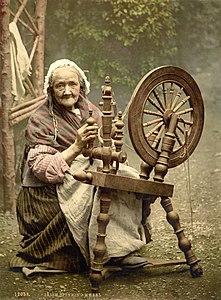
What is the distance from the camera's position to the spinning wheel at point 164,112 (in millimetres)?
2072

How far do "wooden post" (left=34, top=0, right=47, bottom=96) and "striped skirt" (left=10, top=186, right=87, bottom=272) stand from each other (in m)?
0.33

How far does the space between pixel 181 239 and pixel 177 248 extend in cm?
5

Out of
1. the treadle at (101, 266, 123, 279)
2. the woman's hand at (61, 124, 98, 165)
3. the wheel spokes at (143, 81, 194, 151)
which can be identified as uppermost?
the wheel spokes at (143, 81, 194, 151)

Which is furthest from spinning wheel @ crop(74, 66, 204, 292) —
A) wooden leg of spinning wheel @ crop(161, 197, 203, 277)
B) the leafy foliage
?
the leafy foliage

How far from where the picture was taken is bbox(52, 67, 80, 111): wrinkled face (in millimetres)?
2121

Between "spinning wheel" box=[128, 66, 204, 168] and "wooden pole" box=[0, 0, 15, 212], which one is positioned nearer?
"spinning wheel" box=[128, 66, 204, 168]

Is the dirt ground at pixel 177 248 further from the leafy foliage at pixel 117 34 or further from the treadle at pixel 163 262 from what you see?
the leafy foliage at pixel 117 34

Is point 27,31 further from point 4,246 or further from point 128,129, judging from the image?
point 4,246

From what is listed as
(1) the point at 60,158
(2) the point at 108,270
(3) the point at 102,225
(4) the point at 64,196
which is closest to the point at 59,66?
(1) the point at 60,158

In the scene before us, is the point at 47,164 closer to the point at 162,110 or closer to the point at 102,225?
the point at 102,225

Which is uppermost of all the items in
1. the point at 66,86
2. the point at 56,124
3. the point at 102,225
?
the point at 66,86

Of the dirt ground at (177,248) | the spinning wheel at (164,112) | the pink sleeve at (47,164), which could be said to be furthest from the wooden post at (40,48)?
the dirt ground at (177,248)

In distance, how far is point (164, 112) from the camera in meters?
2.11

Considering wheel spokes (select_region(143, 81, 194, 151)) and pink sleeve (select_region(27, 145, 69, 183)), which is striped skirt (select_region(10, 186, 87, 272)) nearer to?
pink sleeve (select_region(27, 145, 69, 183))
